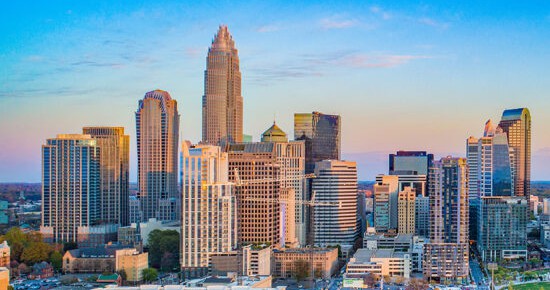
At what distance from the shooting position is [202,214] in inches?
2144

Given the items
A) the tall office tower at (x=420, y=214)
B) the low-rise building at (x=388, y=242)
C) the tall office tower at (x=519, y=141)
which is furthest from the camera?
the tall office tower at (x=519, y=141)

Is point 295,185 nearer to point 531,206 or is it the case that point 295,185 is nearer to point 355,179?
point 355,179

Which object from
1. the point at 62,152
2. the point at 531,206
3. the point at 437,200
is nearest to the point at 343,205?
the point at 437,200

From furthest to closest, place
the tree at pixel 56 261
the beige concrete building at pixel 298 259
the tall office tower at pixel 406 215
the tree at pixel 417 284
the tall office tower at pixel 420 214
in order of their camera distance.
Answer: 1. the tall office tower at pixel 420 214
2. the tall office tower at pixel 406 215
3. the tree at pixel 56 261
4. the beige concrete building at pixel 298 259
5. the tree at pixel 417 284

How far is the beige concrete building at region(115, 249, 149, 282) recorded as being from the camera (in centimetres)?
5581

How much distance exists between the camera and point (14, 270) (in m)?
59.0

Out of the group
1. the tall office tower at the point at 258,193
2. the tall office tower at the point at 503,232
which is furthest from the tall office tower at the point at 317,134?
the tall office tower at the point at 503,232

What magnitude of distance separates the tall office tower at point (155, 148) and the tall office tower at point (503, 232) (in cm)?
3281

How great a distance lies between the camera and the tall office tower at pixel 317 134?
83750mm

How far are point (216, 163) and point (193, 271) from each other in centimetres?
686

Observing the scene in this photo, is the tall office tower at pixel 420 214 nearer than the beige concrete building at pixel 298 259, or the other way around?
the beige concrete building at pixel 298 259

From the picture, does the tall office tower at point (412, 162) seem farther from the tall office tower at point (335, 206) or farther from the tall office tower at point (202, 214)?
the tall office tower at point (202, 214)

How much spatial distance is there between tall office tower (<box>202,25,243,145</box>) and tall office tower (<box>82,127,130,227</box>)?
9.64 m

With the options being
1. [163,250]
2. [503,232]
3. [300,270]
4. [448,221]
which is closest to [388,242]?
[448,221]
